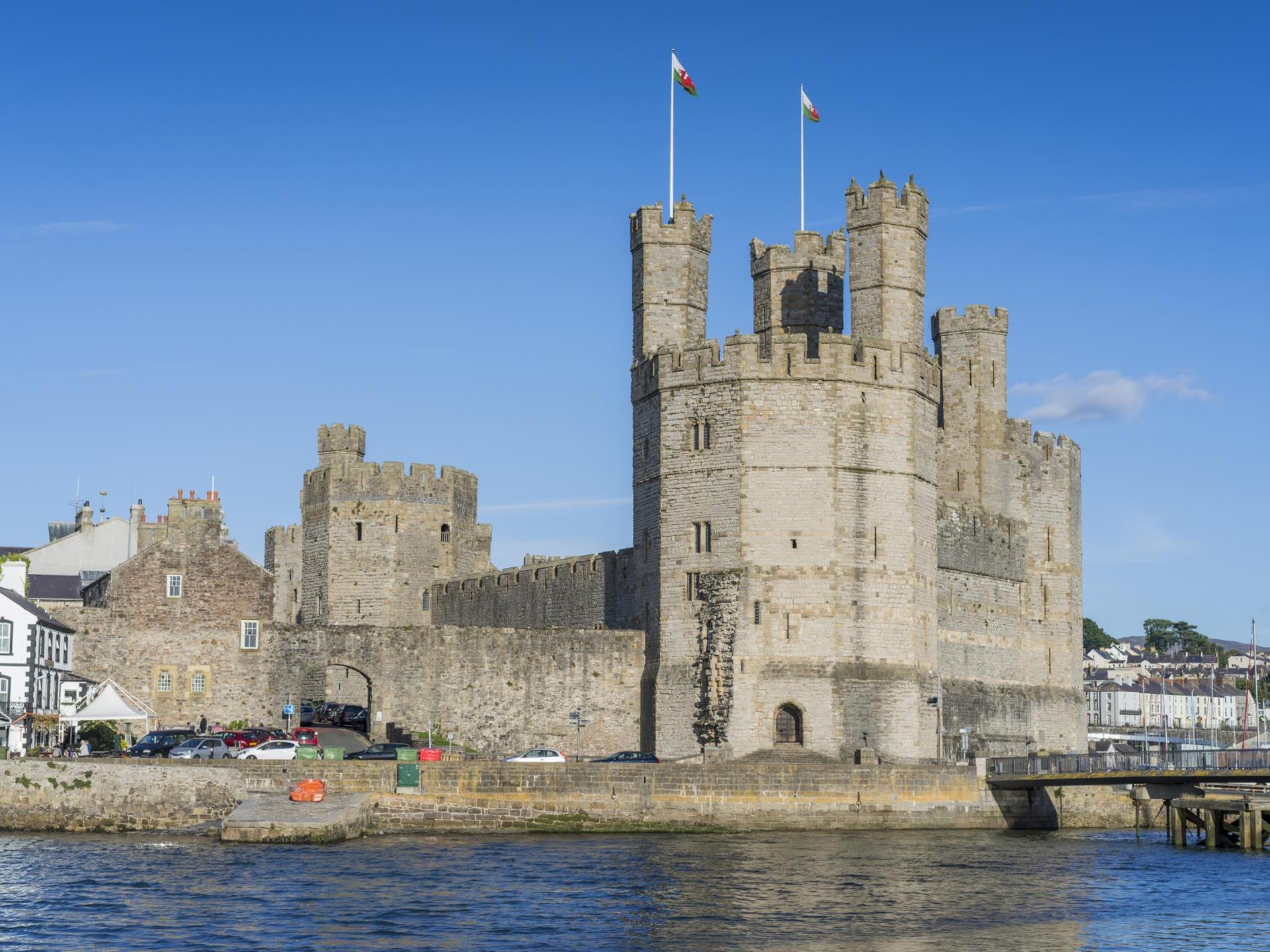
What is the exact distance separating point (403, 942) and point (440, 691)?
27.4 meters

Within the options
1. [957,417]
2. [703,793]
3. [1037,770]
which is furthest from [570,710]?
[957,417]

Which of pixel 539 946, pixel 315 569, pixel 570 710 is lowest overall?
pixel 539 946

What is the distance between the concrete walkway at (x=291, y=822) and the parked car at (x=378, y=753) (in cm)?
363

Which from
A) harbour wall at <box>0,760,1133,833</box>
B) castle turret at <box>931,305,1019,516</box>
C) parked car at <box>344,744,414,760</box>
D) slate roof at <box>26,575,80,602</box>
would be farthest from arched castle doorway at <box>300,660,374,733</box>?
castle turret at <box>931,305,1019,516</box>

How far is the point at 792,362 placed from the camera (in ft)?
195

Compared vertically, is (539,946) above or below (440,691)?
below

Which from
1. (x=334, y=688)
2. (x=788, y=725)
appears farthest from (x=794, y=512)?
(x=334, y=688)

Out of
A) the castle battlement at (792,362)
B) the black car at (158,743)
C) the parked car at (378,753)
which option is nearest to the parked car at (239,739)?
the black car at (158,743)

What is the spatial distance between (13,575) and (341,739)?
14.2m

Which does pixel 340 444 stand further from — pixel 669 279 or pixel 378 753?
pixel 378 753

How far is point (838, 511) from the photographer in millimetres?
58969

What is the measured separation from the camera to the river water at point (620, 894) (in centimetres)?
3516

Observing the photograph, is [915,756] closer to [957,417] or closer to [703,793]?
[703,793]

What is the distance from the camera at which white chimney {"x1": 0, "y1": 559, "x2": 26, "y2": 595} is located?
66.8 metres
